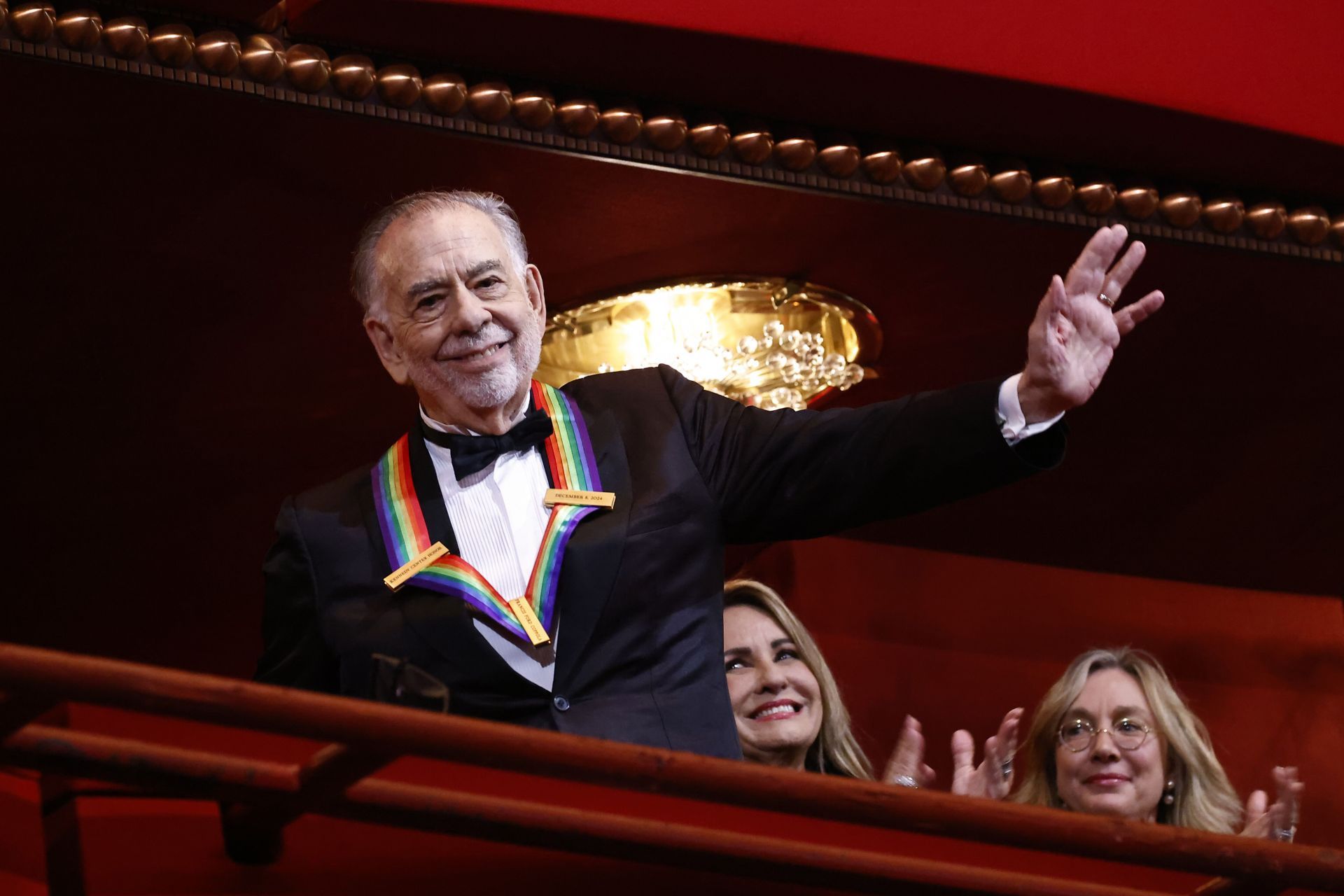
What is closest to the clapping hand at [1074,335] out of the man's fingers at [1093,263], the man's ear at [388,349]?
the man's fingers at [1093,263]

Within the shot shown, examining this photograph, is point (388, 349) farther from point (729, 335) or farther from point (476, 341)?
point (729, 335)

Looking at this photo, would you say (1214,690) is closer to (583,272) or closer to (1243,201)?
(1243,201)

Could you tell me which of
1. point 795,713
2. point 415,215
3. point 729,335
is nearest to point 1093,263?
point 415,215

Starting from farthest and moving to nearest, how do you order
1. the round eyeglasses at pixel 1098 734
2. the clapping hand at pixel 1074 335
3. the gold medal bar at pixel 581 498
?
the round eyeglasses at pixel 1098 734 < the gold medal bar at pixel 581 498 < the clapping hand at pixel 1074 335

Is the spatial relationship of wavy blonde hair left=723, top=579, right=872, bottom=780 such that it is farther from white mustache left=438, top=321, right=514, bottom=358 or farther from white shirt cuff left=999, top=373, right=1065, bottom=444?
white shirt cuff left=999, top=373, right=1065, bottom=444

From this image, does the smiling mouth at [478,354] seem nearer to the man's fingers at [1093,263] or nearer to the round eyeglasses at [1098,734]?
the man's fingers at [1093,263]

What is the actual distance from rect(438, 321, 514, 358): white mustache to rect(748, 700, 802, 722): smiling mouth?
3.33ft

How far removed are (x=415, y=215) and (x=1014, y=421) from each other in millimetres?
728

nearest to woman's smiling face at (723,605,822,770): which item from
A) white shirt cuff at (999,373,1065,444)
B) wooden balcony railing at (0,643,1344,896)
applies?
white shirt cuff at (999,373,1065,444)

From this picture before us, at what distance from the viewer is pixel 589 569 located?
1.89 m

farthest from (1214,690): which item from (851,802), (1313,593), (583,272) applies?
(851,802)

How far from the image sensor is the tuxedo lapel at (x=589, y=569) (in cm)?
184

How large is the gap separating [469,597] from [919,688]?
1810mm

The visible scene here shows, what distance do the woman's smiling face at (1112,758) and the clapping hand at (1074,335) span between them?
115 cm
